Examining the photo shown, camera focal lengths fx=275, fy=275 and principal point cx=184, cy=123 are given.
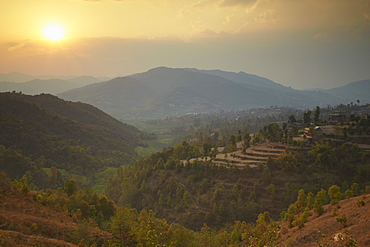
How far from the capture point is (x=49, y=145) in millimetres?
89625

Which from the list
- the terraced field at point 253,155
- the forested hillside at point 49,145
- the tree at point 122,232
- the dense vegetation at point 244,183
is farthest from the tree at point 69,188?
the forested hillside at point 49,145

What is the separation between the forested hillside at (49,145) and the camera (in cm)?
7281

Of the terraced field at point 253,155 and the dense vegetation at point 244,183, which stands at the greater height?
the terraced field at point 253,155

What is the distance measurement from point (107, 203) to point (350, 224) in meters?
32.4

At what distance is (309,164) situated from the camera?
52.6 meters

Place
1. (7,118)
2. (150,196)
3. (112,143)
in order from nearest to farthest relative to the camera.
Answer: (150,196), (7,118), (112,143)

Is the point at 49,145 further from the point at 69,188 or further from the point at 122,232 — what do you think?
the point at 122,232

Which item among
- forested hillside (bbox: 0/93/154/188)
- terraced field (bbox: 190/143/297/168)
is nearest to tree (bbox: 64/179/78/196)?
terraced field (bbox: 190/143/297/168)

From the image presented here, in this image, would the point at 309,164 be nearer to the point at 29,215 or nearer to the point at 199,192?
the point at 199,192

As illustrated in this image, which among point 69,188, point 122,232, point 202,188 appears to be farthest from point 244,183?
point 69,188

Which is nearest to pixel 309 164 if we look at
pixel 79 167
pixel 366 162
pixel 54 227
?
pixel 366 162

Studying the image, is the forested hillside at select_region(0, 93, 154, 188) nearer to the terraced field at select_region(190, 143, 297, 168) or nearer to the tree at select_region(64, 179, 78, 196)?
the tree at select_region(64, 179, 78, 196)

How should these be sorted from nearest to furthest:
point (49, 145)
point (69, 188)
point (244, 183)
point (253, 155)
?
1. point (69, 188)
2. point (244, 183)
3. point (253, 155)
4. point (49, 145)

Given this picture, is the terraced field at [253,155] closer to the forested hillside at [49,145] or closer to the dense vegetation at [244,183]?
the dense vegetation at [244,183]
